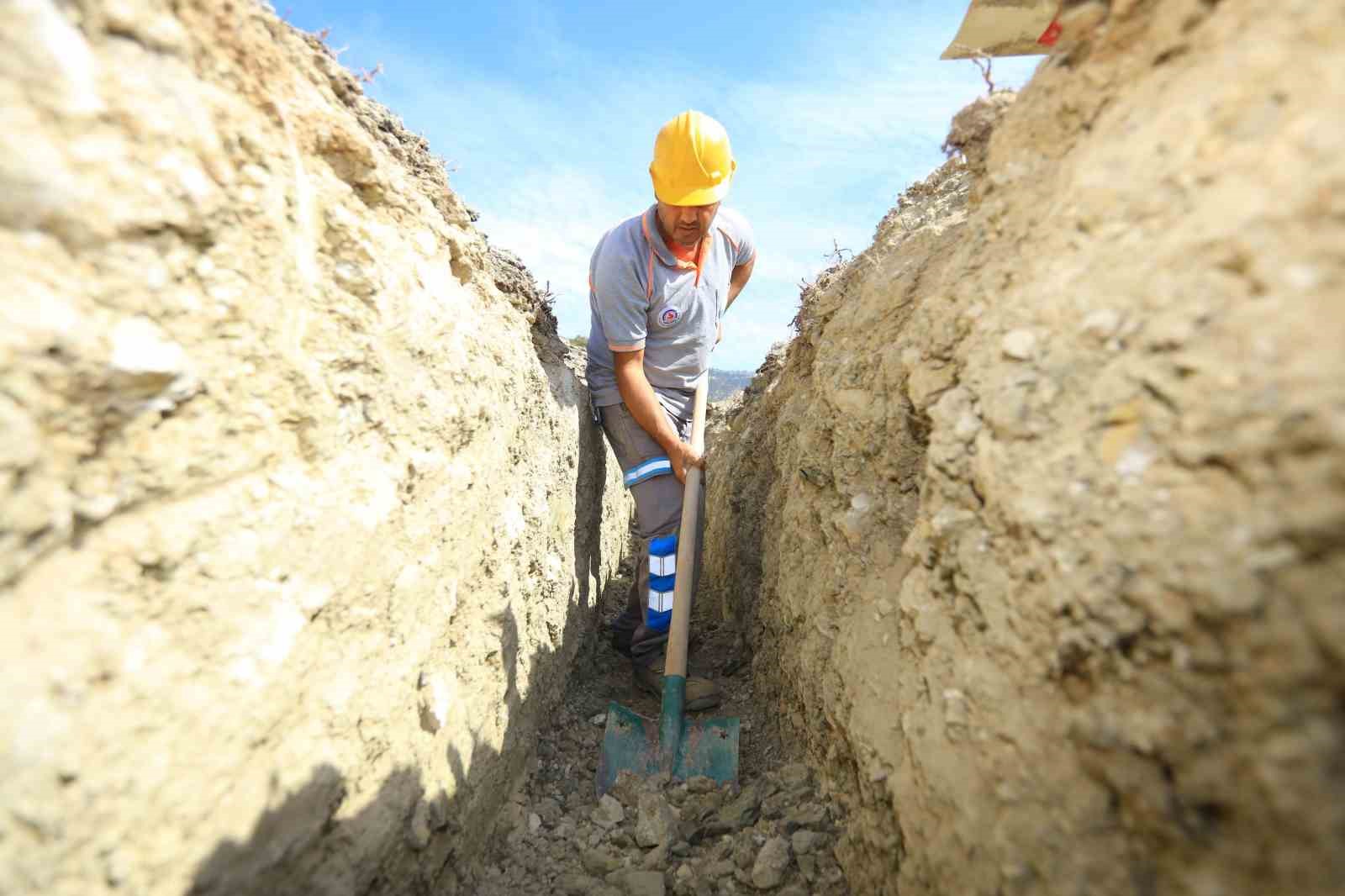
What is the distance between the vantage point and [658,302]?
3.31 m

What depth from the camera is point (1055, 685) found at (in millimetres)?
1245

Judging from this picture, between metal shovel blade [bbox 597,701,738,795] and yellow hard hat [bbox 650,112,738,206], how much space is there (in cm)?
244

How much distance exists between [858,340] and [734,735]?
5.96 ft

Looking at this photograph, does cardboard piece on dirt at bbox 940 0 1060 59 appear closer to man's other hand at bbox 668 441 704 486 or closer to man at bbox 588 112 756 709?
man at bbox 588 112 756 709

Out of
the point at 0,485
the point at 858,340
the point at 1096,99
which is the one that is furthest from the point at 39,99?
the point at 858,340

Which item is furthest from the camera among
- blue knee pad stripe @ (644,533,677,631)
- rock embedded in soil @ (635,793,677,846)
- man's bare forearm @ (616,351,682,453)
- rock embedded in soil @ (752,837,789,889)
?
blue knee pad stripe @ (644,533,677,631)

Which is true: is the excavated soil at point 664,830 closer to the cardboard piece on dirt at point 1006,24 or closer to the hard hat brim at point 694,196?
the hard hat brim at point 694,196

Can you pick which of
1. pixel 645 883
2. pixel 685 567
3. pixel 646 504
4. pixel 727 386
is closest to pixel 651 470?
pixel 646 504

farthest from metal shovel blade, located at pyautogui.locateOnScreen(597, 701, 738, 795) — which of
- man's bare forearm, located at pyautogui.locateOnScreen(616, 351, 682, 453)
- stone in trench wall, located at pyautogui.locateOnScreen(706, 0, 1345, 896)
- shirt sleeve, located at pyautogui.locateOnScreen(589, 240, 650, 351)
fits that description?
shirt sleeve, located at pyautogui.locateOnScreen(589, 240, 650, 351)

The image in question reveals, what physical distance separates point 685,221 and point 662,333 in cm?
61

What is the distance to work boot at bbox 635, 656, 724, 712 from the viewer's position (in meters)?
3.20

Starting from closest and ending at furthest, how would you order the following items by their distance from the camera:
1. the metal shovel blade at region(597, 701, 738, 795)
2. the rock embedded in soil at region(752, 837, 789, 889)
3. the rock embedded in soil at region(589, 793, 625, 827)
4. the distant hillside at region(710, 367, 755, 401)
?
the rock embedded in soil at region(752, 837, 789, 889) → the rock embedded in soil at region(589, 793, 625, 827) → the metal shovel blade at region(597, 701, 738, 795) → the distant hillside at region(710, 367, 755, 401)

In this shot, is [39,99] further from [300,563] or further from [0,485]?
[300,563]

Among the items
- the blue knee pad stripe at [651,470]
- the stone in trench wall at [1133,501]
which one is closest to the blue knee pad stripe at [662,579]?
the blue knee pad stripe at [651,470]
